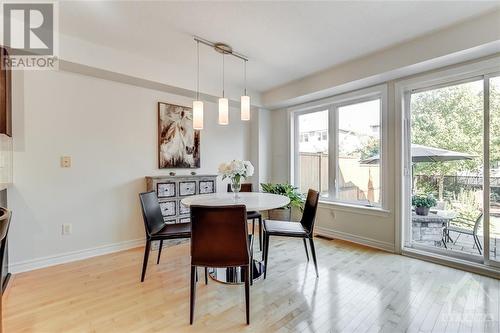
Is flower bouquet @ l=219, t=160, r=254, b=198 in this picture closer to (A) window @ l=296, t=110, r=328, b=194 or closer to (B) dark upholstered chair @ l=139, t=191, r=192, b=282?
(B) dark upholstered chair @ l=139, t=191, r=192, b=282

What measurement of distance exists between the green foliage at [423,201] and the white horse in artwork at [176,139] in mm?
2989

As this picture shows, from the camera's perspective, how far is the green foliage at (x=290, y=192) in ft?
12.7

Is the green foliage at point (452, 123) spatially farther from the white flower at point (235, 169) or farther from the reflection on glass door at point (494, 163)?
the white flower at point (235, 169)

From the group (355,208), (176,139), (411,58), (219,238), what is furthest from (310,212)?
(176,139)

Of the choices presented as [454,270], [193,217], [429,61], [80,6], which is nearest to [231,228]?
[193,217]

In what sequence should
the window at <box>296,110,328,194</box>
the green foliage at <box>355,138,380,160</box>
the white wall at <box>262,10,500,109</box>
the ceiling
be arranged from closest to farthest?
the ceiling < the white wall at <box>262,10,500,109</box> < the green foliage at <box>355,138,380,160</box> < the window at <box>296,110,328,194</box>

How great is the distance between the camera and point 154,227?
246 cm

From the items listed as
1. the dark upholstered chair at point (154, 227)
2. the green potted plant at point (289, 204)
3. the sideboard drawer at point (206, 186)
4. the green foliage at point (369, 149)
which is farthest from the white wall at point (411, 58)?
the dark upholstered chair at point (154, 227)

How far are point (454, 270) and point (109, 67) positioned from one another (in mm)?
4236

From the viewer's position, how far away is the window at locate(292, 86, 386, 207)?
11.1 ft

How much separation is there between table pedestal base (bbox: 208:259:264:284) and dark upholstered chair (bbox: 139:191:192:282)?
0.50m

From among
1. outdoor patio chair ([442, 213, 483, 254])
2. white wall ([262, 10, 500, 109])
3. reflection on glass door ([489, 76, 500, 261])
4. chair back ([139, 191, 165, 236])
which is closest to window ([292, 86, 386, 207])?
white wall ([262, 10, 500, 109])

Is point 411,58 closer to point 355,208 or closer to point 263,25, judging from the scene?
point 263,25

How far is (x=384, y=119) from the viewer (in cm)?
320
